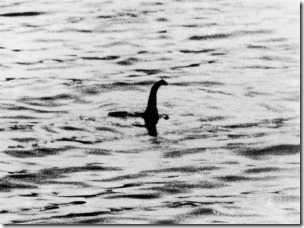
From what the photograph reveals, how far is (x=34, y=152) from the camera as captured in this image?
985 centimetres

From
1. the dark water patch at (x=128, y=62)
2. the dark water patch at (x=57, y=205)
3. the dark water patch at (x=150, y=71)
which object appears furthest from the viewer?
the dark water patch at (x=128, y=62)

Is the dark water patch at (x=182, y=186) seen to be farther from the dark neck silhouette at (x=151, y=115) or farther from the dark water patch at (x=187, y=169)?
the dark neck silhouette at (x=151, y=115)

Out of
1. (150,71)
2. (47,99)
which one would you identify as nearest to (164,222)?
(47,99)

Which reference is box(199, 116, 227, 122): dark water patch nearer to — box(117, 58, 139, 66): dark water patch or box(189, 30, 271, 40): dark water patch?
box(117, 58, 139, 66): dark water patch

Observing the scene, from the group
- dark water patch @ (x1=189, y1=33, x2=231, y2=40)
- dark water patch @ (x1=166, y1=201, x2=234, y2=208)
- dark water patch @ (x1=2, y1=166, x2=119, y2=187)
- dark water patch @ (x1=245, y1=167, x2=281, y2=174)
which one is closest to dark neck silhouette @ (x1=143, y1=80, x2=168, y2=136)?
dark water patch @ (x1=2, y1=166, x2=119, y2=187)

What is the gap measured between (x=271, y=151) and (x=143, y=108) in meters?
2.33

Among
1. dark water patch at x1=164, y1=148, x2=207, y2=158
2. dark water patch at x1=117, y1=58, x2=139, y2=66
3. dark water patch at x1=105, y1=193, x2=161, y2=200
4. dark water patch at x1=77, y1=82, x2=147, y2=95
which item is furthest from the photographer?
dark water patch at x1=117, y1=58, x2=139, y2=66

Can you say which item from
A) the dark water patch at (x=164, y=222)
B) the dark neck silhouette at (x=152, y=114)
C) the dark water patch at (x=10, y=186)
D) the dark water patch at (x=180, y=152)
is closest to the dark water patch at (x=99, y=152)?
the dark water patch at (x=180, y=152)

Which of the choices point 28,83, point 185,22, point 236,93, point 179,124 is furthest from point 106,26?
point 179,124

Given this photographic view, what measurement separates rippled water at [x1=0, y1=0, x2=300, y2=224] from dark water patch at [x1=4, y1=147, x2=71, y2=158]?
1 cm

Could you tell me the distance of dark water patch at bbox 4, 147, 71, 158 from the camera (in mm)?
9758

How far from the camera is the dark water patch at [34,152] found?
32.0 feet

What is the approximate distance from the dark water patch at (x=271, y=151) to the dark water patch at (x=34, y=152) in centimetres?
199

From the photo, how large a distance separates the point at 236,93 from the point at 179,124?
157 cm
